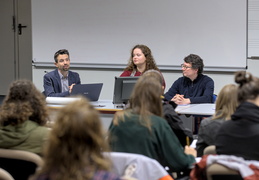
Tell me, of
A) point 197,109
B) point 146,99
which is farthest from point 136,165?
point 197,109

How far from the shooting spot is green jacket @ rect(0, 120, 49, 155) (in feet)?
8.20

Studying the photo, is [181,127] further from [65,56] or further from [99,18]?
[99,18]

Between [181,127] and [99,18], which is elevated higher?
[99,18]

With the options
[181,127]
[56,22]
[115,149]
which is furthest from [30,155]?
[56,22]

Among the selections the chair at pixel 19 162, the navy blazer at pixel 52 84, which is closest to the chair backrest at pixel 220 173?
the chair at pixel 19 162

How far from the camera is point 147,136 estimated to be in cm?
245

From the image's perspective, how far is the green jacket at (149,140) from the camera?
2453 millimetres

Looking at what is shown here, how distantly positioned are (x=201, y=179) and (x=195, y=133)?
2.72 m

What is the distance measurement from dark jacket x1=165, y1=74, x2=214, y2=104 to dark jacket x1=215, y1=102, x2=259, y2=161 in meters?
2.63

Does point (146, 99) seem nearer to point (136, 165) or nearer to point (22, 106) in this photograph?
point (136, 165)

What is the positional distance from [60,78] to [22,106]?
2763 millimetres

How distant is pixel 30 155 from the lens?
237 centimetres

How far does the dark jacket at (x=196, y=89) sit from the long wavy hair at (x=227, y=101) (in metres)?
2.12

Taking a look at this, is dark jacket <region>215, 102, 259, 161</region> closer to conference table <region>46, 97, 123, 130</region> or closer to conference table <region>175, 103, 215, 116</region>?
conference table <region>175, 103, 215, 116</region>
